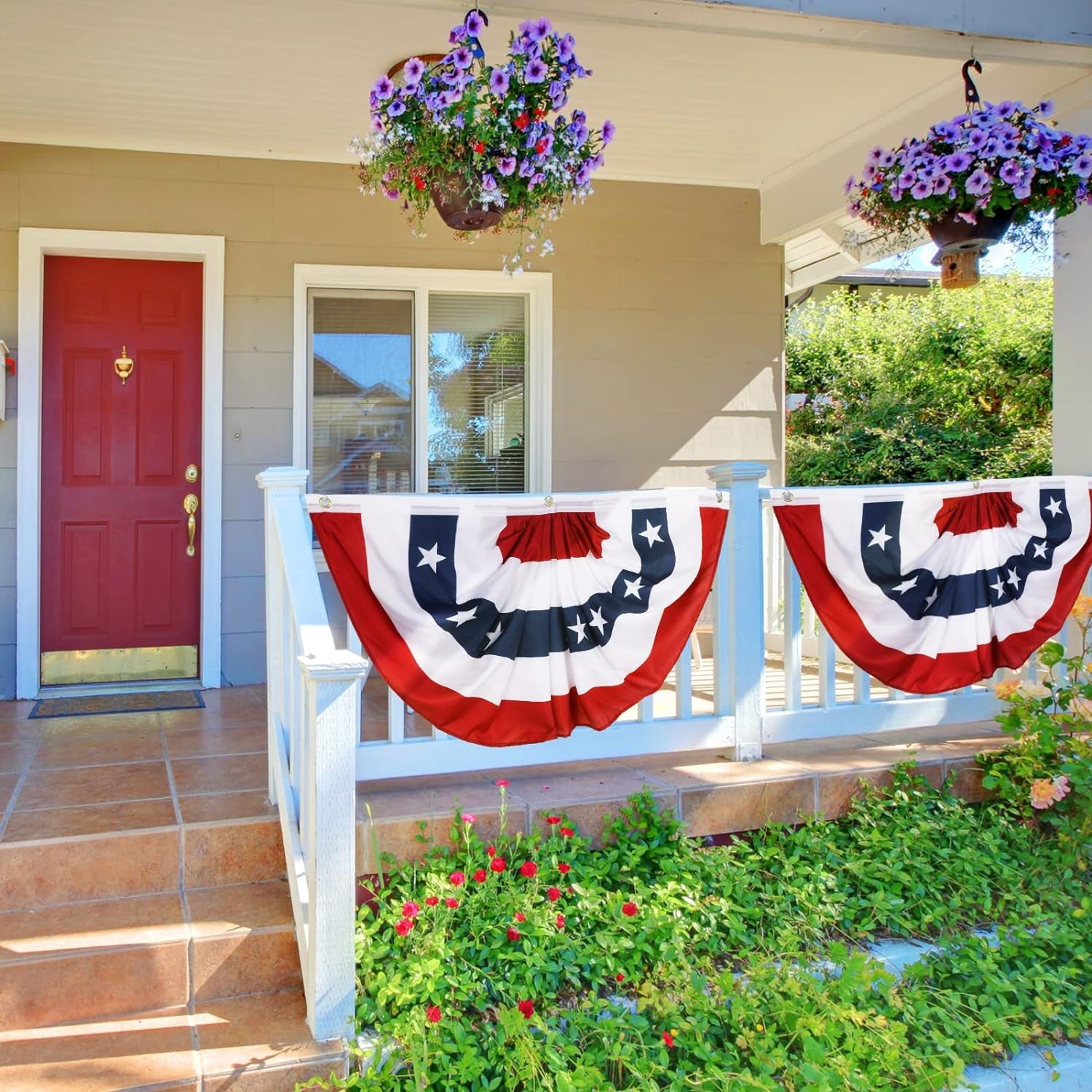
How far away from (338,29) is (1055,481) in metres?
2.96

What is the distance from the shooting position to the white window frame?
4750mm

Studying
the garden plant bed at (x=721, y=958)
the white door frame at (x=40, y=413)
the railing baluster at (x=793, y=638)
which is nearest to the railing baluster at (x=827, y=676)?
the railing baluster at (x=793, y=638)

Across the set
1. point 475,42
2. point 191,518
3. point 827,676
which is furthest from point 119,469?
point 827,676

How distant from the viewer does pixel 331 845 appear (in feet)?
7.42

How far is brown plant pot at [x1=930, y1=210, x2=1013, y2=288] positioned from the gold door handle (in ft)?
10.8

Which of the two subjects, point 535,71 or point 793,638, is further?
point 793,638

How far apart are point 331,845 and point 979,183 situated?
9.19 ft

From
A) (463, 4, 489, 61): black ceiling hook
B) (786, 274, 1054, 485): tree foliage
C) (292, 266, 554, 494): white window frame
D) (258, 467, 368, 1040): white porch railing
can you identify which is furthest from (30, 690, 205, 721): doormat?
(786, 274, 1054, 485): tree foliage

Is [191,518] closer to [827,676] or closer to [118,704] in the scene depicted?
[118,704]

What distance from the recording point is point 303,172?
4.72m

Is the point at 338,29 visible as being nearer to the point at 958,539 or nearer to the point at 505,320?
the point at 505,320

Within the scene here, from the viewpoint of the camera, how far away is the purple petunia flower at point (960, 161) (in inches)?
129

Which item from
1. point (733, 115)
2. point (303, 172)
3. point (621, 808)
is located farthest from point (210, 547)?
point (733, 115)

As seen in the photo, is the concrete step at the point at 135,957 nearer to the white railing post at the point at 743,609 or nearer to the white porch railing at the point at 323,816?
the white porch railing at the point at 323,816
